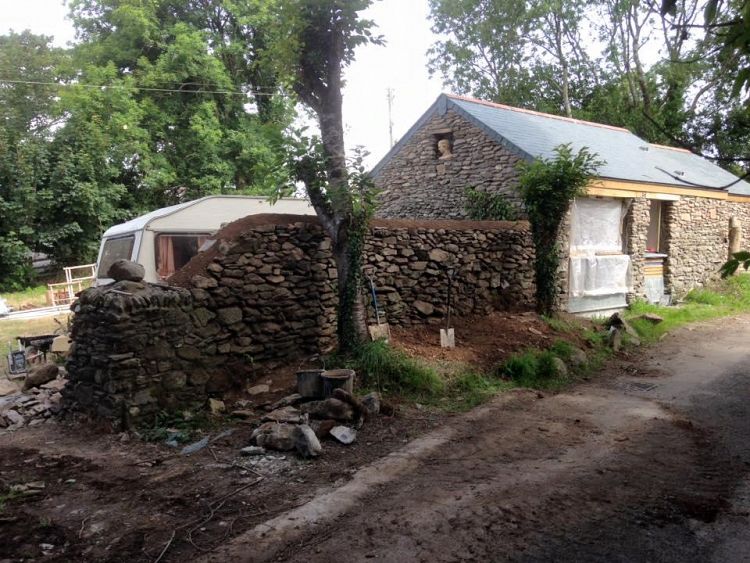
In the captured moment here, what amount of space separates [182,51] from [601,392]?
65.1ft

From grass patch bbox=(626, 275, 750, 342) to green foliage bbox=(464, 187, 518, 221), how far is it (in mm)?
3633

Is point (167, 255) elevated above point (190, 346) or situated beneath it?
elevated above

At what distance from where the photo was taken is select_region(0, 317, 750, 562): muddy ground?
3500 millimetres

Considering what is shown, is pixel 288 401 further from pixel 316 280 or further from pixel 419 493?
pixel 419 493

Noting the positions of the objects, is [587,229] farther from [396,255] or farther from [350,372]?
[350,372]

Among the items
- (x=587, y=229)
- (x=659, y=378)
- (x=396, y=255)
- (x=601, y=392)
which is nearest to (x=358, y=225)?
(x=396, y=255)

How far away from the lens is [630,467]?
15.9 ft

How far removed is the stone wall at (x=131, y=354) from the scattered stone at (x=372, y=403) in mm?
1937

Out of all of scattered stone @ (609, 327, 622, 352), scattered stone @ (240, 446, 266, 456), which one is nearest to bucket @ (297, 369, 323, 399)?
scattered stone @ (240, 446, 266, 456)

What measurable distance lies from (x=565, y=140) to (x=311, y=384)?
33.9 feet

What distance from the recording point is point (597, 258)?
39.8ft

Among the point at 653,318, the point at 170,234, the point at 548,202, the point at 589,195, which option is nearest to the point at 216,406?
the point at 170,234

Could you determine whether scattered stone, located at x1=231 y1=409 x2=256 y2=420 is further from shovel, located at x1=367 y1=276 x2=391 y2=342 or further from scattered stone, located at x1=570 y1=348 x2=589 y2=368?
scattered stone, located at x1=570 y1=348 x2=589 y2=368

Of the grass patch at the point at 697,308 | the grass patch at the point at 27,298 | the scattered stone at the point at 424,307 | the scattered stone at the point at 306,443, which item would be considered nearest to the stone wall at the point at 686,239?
the grass patch at the point at 697,308
